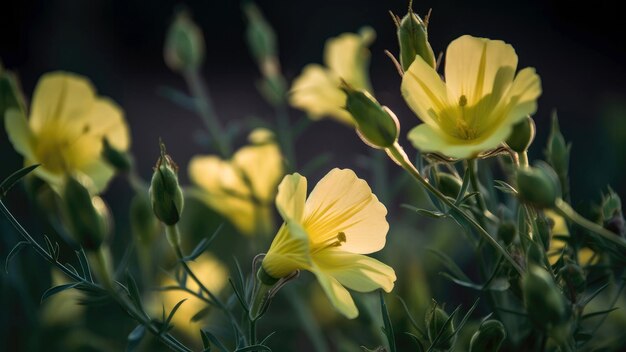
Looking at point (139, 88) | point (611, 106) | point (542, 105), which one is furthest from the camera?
point (139, 88)

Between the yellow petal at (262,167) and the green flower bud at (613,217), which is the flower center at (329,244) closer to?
the green flower bud at (613,217)

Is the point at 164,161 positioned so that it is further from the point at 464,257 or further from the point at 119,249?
the point at 119,249

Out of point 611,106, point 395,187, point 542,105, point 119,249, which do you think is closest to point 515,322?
point 395,187

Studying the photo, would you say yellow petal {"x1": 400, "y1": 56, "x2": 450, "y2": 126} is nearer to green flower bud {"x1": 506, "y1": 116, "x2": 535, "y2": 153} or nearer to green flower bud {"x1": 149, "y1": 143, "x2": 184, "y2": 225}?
green flower bud {"x1": 506, "y1": 116, "x2": 535, "y2": 153}

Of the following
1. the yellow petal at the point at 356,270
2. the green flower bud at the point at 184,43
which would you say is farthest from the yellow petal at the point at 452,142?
the green flower bud at the point at 184,43

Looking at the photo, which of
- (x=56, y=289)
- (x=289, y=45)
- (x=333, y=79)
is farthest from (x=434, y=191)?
(x=289, y=45)
